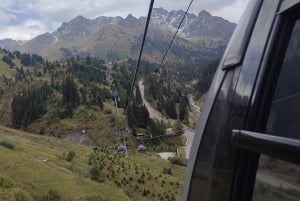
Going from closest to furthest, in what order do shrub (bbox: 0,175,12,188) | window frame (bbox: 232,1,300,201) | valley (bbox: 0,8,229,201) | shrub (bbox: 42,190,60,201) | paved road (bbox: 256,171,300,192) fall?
1. paved road (bbox: 256,171,300,192)
2. window frame (bbox: 232,1,300,201)
3. shrub (bbox: 0,175,12,188)
4. shrub (bbox: 42,190,60,201)
5. valley (bbox: 0,8,229,201)

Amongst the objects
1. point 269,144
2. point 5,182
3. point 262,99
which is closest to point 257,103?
point 262,99

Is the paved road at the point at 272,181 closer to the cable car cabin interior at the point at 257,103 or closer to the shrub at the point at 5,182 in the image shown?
the cable car cabin interior at the point at 257,103

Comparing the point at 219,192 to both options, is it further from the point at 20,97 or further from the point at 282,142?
the point at 20,97

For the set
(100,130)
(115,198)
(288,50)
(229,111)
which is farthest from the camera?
(100,130)

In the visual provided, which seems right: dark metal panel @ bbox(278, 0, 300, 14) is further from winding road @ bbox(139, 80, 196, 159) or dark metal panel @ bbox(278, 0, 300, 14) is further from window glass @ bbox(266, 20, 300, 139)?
winding road @ bbox(139, 80, 196, 159)

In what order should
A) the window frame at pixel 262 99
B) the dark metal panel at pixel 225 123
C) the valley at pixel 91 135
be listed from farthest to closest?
the valley at pixel 91 135 → the dark metal panel at pixel 225 123 → the window frame at pixel 262 99

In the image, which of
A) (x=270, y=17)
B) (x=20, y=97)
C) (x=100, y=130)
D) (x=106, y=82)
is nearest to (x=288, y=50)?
(x=270, y=17)

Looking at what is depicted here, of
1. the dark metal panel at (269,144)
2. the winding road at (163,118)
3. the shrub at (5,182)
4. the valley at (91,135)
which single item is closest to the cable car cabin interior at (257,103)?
the dark metal panel at (269,144)

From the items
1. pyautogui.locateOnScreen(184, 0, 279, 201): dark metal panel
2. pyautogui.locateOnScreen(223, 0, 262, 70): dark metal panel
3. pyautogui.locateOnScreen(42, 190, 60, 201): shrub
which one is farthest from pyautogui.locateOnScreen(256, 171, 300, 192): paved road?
pyautogui.locateOnScreen(42, 190, 60, 201): shrub
